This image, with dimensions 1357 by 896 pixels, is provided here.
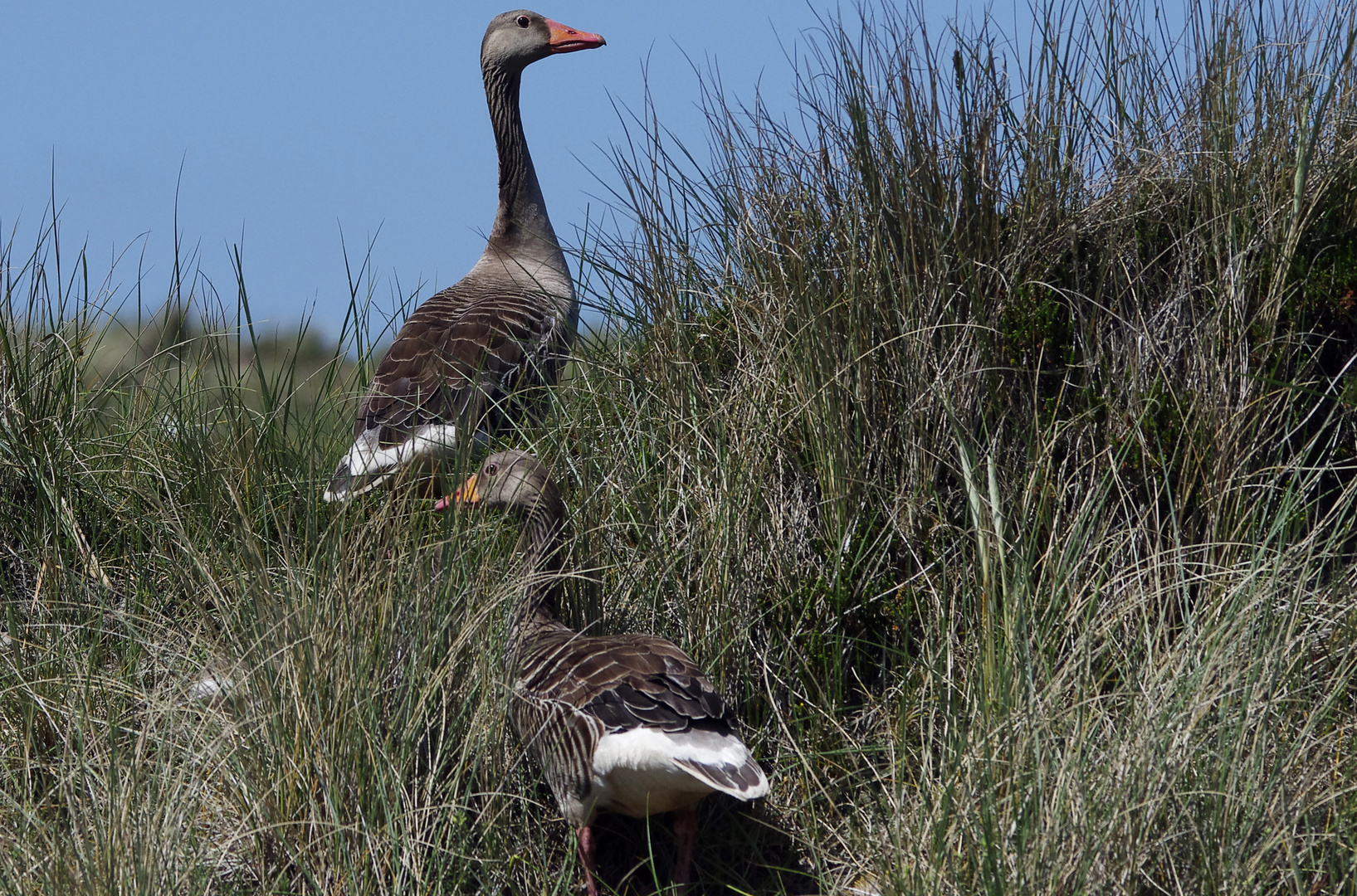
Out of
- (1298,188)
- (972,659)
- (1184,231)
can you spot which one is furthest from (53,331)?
(1298,188)

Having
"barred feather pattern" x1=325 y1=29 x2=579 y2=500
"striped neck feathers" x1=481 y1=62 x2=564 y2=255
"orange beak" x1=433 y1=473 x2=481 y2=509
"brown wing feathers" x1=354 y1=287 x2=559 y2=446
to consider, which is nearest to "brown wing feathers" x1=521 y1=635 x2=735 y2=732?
"orange beak" x1=433 y1=473 x2=481 y2=509

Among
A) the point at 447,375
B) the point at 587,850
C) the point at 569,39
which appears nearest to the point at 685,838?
the point at 587,850

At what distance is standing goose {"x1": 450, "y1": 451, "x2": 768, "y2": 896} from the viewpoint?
316 centimetres

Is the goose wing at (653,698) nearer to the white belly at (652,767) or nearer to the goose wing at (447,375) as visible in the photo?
the white belly at (652,767)

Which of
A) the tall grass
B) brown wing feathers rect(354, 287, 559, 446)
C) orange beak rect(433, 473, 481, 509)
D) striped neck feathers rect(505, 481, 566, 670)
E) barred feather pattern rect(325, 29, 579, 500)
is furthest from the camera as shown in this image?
brown wing feathers rect(354, 287, 559, 446)

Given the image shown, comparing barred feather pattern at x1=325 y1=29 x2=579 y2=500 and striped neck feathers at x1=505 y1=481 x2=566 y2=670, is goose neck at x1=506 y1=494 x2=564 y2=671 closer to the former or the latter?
striped neck feathers at x1=505 y1=481 x2=566 y2=670

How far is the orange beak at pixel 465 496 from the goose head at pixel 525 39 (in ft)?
12.9

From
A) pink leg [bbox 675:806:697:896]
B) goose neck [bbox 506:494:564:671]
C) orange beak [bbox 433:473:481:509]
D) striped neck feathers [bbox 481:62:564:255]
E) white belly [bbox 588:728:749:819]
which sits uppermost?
striped neck feathers [bbox 481:62:564:255]

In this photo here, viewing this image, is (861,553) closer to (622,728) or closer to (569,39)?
(622,728)

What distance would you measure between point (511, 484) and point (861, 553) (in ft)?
3.49

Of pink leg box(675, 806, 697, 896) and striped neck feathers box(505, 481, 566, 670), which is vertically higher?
striped neck feathers box(505, 481, 566, 670)

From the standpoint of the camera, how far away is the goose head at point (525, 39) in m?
7.27

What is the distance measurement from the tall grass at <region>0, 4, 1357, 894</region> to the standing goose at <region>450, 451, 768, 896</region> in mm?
129

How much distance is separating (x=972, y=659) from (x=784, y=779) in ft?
2.08
